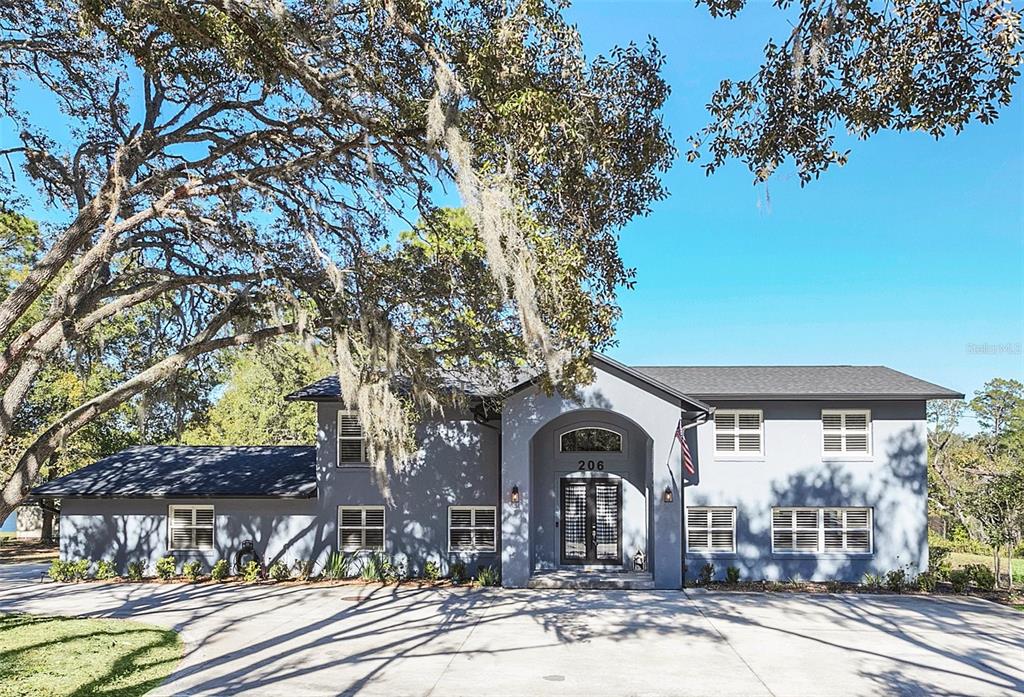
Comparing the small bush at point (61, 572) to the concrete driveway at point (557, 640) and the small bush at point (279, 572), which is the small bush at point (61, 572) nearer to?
the concrete driveway at point (557, 640)

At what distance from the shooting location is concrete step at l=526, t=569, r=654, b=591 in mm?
16250

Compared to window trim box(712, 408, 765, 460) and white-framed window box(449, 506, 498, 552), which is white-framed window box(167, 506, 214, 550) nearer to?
white-framed window box(449, 506, 498, 552)

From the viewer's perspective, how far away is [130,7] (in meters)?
7.23

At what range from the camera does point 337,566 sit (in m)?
17.3

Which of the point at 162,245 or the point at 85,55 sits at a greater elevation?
the point at 85,55

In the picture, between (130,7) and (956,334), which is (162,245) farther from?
(956,334)

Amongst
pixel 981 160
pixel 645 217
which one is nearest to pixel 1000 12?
pixel 645 217

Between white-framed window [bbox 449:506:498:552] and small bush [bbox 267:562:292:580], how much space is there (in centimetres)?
387

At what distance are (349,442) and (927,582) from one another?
1354cm

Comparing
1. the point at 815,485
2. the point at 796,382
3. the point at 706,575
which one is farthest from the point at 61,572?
the point at 796,382

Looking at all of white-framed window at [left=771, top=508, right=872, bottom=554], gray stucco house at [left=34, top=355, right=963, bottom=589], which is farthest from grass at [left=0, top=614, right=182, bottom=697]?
white-framed window at [left=771, top=508, right=872, bottom=554]

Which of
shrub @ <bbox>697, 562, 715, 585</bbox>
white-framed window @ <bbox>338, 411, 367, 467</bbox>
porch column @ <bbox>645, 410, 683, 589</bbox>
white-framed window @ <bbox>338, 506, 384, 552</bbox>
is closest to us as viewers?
porch column @ <bbox>645, 410, 683, 589</bbox>

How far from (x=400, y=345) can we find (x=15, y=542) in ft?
85.9

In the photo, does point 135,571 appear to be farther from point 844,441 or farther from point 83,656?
point 844,441
